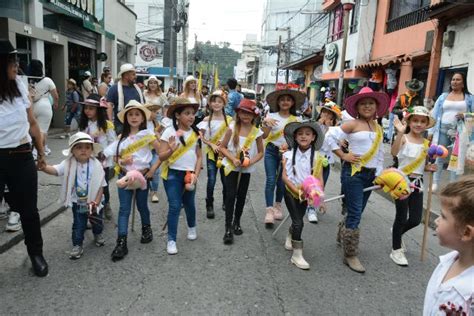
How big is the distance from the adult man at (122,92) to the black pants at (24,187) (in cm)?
219

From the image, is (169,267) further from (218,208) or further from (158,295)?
(218,208)

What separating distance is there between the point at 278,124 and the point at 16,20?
25.6ft

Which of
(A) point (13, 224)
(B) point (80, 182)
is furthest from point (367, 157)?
(A) point (13, 224)

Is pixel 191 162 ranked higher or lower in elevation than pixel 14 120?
lower

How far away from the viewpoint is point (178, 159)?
4.17 metres

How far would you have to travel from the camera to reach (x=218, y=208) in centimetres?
581

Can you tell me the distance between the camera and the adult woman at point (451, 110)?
6355mm

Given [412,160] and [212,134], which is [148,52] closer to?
[212,134]

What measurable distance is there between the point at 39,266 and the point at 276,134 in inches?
122

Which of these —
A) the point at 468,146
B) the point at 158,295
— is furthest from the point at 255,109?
the point at 468,146

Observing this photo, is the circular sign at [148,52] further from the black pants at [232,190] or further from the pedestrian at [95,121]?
the black pants at [232,190]

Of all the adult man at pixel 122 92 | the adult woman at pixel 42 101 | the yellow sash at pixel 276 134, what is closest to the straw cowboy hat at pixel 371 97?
the yellow sash at pixel 276 134

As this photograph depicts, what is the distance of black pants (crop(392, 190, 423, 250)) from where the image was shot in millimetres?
3996

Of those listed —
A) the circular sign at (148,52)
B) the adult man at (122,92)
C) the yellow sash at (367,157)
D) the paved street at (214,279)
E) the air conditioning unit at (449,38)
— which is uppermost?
the circular sign at (148,52)
